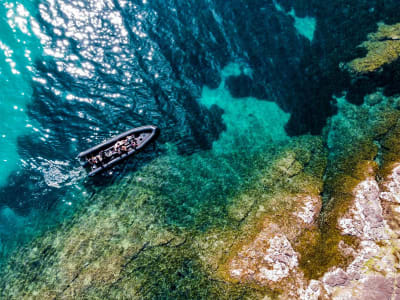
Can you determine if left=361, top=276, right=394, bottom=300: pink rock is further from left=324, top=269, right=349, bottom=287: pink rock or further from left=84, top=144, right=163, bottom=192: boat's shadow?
left=84, top=144, right=163, bottom=192: boat's shadow

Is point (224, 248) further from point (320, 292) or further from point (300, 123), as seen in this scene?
point (300, 123)

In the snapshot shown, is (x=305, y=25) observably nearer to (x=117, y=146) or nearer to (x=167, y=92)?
(x=167, y=92)

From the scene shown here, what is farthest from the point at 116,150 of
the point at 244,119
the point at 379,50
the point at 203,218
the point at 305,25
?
the point at 379,50

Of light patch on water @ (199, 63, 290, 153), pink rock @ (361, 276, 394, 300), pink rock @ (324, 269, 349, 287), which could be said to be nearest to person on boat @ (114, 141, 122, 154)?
light patch on water @ (199, 63, 290, 153)

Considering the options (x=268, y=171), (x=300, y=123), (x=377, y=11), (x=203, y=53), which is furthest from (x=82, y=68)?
(x=377, y=11)

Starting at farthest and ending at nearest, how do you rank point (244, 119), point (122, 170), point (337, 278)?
point (244, 119), point (122, 170), point (337, 278)
